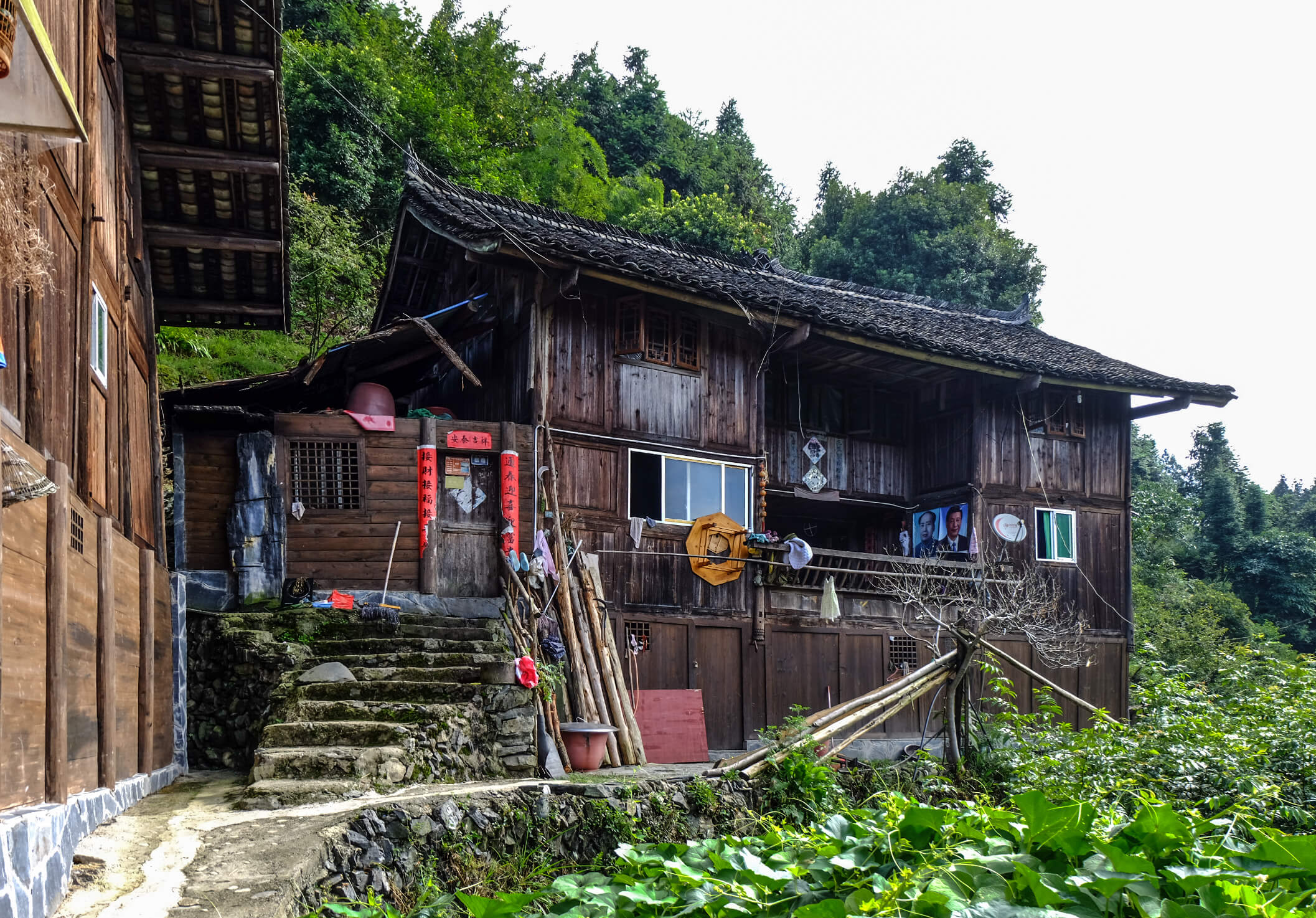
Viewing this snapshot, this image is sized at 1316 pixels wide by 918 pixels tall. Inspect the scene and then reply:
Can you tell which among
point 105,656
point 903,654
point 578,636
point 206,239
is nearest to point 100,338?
point 105,656

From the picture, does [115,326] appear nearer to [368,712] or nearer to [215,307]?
[368,712]

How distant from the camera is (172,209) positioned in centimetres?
1163

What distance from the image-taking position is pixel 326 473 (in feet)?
45.3

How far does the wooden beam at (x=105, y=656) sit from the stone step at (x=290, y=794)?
976mm

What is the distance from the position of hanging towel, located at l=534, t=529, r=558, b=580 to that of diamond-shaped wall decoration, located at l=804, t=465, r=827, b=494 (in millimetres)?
6166

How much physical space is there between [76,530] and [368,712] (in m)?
3.62

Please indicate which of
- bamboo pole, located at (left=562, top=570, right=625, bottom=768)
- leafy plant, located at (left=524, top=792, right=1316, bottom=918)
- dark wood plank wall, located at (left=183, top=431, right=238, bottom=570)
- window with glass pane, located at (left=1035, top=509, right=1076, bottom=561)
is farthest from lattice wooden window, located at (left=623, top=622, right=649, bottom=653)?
leafy plant, located at (left=524, top=792, right=1316, bottom=918)

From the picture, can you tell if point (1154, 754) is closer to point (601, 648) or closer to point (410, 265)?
point (601, 648)

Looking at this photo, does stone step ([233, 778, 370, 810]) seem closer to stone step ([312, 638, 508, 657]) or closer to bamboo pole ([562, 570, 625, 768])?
stone step ([312, 638, 508, 657])

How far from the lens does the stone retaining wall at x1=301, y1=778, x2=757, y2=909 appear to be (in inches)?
283

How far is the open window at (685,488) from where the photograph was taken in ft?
51.4

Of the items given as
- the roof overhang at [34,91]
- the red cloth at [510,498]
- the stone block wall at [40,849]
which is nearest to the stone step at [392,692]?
the stone block wall at [40,849]

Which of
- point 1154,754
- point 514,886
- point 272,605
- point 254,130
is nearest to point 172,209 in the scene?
point 254,130

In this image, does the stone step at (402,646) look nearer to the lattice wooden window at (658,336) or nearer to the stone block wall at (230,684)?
the stone block wall at (230,684)
